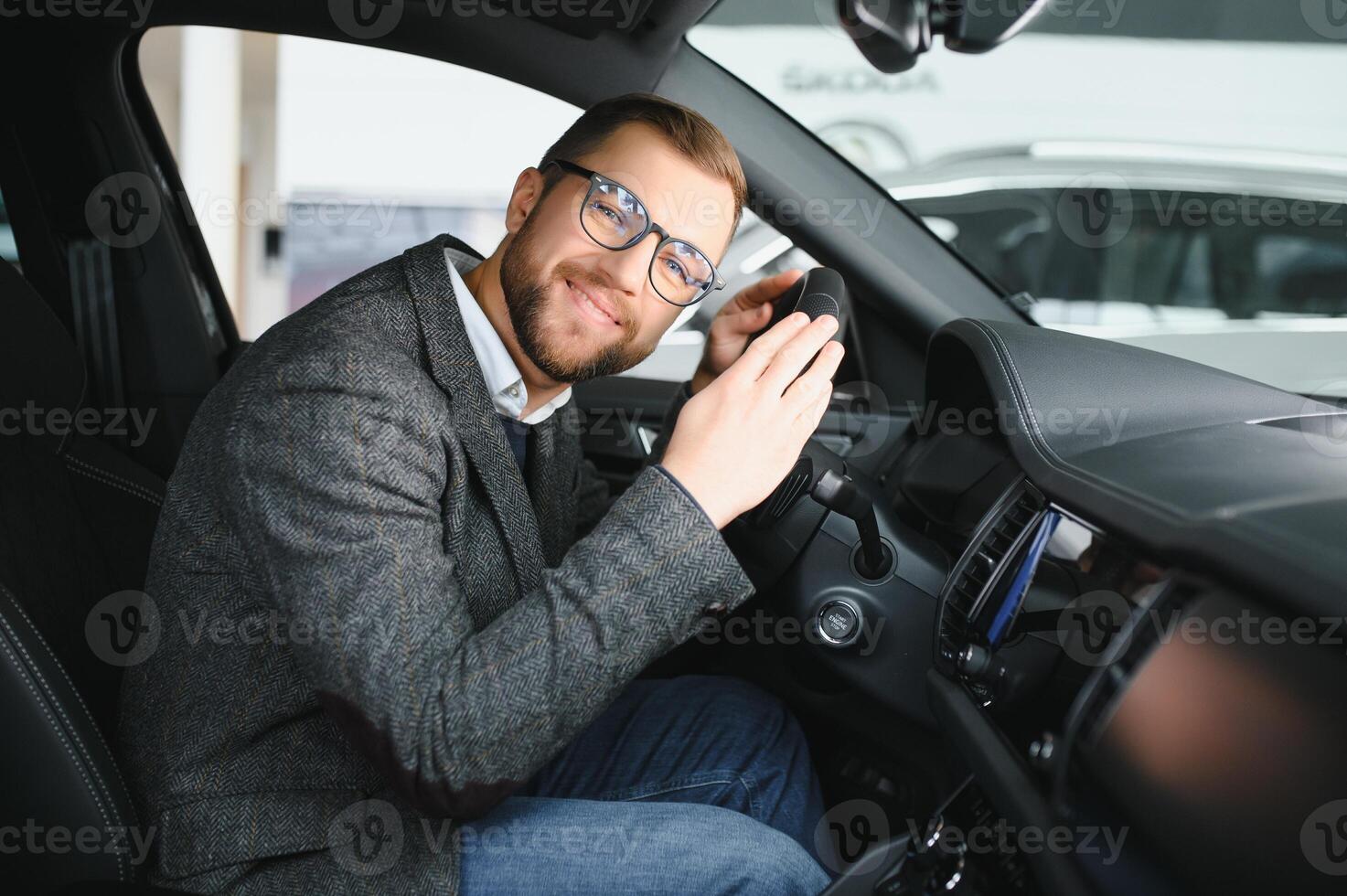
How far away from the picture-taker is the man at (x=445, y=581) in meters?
0.88

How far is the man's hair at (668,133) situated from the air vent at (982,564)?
0.52m

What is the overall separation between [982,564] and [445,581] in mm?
513

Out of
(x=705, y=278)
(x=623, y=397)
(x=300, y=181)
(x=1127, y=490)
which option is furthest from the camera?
(x=300, y=181)

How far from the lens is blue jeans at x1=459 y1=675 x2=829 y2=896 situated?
988mm

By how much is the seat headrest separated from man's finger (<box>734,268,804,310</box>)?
890 millimetres

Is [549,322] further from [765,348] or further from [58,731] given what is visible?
[58,731]

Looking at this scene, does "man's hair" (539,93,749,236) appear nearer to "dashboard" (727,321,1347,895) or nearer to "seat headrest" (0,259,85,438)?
"dashboard" (727,321,1347,895)

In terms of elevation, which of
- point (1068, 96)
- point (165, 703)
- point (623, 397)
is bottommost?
point (165, 703)

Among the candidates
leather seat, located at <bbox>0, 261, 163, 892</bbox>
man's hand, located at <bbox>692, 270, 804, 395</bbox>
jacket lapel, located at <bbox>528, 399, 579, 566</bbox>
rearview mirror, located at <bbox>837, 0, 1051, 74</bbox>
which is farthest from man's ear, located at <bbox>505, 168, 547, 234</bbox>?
leather seat, located at <bbox>0, 261, 163, 892</bbox>

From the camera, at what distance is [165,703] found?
3.34ft

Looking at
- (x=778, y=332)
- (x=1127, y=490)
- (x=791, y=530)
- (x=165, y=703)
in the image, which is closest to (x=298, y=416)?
(x=165, y=703)

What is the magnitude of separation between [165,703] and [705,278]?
2.43ft

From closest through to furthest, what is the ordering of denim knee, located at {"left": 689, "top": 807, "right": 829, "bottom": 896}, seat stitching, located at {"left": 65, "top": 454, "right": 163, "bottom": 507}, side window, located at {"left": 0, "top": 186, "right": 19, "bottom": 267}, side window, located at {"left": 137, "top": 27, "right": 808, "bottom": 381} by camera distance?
1. denim knee, located at {"left": 689, "top": 807, "right": 829, "bottom": 896}
2. seat stitching, located at {"left": 65, "top": 454, "right": 163, "bottom": 507}
3. side window, located at {"left": 0, "top": 186, "right": 19, "bottom": 267}
4. side window, located at {"left": 137, "top": 27, "right": 808, "bottom": 381}

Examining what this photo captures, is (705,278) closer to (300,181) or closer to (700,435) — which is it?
(700,435)
